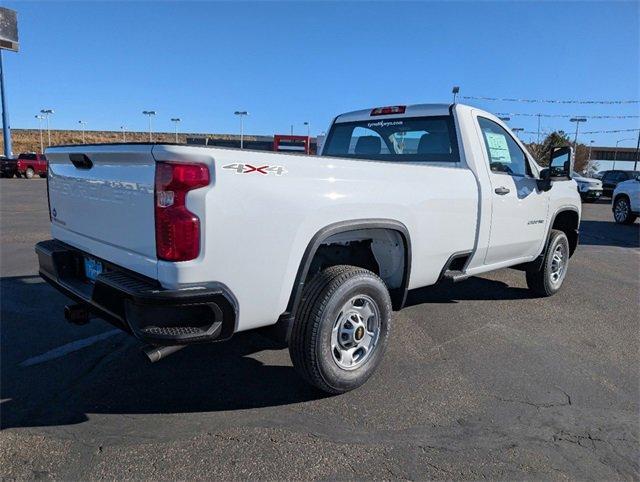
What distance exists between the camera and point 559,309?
213 inches

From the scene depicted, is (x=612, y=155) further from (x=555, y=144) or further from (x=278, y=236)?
(x=278, y=236)

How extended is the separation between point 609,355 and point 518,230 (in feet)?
4.62

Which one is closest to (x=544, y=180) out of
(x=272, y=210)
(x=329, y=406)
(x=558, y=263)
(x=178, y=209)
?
(x=558, y=263)

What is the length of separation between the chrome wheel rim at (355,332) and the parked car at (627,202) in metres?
14.7

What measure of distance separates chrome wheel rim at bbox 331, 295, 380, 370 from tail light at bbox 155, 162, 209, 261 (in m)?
1.17

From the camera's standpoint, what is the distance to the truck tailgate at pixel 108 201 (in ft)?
8.50

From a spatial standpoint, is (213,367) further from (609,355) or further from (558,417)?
(609,355)

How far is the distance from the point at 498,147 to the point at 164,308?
370 centimetres

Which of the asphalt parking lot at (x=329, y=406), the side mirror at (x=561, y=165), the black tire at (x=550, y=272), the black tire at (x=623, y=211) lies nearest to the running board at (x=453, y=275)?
the asphalt parking lot at (x=329, y=406)

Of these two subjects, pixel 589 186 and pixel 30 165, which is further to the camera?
pixel 30 165

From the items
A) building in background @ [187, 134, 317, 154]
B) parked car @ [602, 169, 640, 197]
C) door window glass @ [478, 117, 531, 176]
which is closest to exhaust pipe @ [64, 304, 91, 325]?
building in background @ [187, 134, 317, 154]

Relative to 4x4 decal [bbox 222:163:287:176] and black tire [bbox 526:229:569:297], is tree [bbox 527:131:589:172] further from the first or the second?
4x4 decal [bbox 222:163:287:176]

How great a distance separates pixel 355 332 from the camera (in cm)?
333

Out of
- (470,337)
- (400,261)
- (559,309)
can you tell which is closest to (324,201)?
(400,261)
